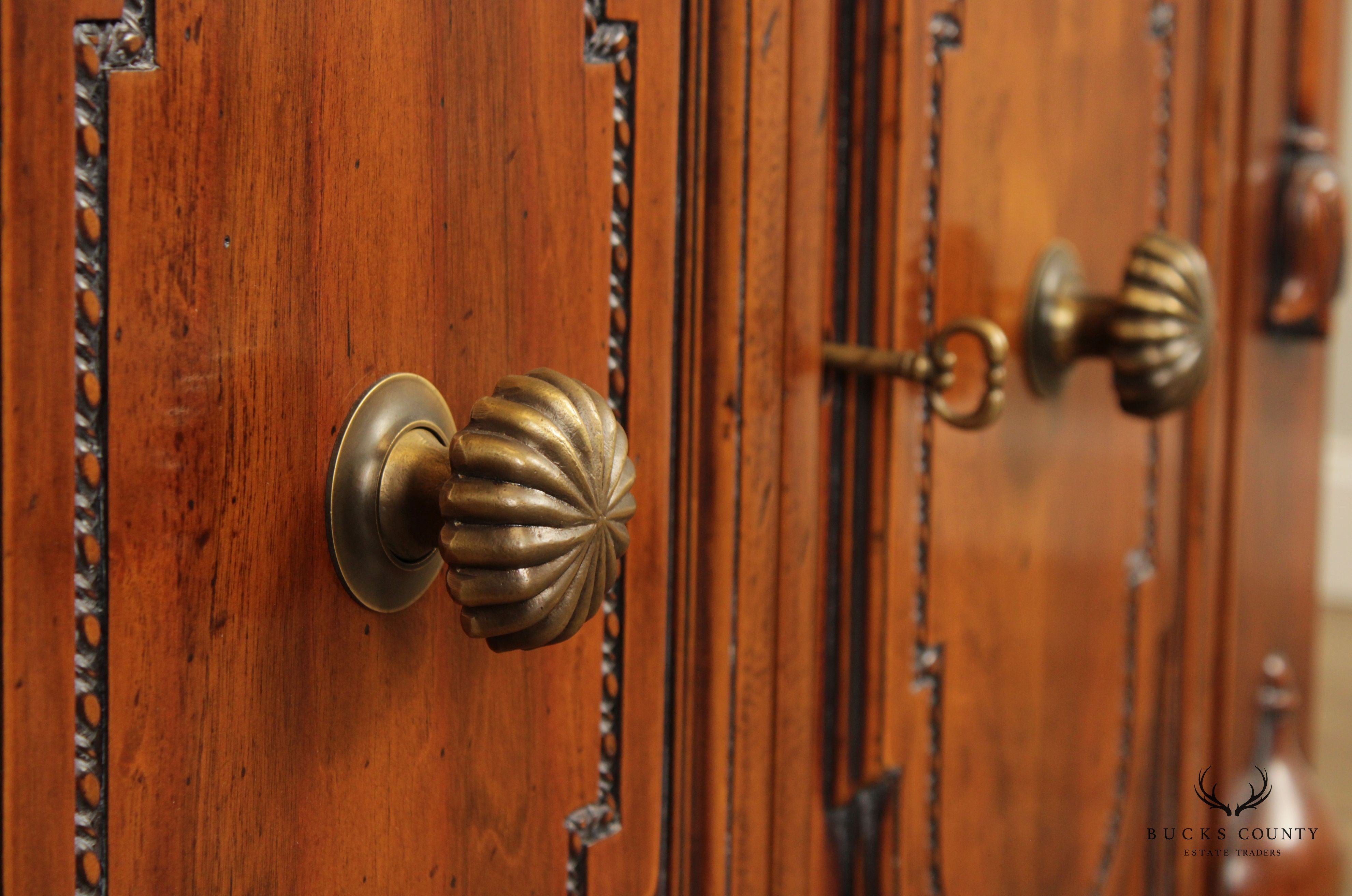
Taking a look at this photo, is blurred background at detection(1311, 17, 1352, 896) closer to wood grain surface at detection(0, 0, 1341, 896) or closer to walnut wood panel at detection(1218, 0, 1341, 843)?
walnut wood panel at detection(1218, 0, 1341, 843)

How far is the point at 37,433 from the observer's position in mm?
200

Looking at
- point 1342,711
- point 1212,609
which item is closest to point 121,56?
point 1212,609

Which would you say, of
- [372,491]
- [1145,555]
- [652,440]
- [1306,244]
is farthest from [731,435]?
[1306,244]

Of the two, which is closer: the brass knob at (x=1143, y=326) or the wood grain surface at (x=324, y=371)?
the wood grain surface at (x=324, y=371)

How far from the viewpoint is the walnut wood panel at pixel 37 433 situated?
0.64 ft

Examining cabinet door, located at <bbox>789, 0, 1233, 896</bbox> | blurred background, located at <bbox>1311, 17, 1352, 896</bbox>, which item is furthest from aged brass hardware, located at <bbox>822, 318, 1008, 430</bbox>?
blurred background, located at <bbox>1311, 17, 1352, 896</bbox>

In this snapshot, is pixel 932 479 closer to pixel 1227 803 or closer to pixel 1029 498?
pixel 1029 498

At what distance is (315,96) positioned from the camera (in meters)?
0.24

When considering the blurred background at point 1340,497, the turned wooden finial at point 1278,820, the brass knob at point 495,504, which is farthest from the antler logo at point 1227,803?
the blurred background at point 1340,497

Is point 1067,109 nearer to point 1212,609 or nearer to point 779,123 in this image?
point 779,123

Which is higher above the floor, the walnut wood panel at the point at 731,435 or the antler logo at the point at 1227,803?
the walnut wood panel at the point at 731,435

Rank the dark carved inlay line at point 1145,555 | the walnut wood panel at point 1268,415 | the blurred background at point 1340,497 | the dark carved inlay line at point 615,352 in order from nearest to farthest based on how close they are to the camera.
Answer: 1. the dark carved inlay line at point 615,352
2. the dark carved inlay line at point 1145,555
3. the walnut wood panel at point 1268,415
4. the blurred background at point 1340,497

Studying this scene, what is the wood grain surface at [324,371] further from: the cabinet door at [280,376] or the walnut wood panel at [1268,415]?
the walnut wood panel at [1268,415]

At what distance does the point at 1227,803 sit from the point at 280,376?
679 millimetres
